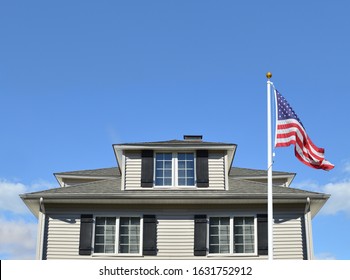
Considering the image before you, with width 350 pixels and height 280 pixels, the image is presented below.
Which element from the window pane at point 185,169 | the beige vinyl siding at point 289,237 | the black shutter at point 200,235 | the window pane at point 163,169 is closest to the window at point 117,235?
the window pane at point 163,169

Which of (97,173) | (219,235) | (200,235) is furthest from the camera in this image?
(97,173)

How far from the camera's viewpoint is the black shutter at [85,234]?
20.0 m

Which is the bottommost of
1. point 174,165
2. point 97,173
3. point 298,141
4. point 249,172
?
point 298,141

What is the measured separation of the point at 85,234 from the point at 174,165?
4263mm

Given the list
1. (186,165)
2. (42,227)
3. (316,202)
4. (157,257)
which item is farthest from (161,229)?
(316,202)

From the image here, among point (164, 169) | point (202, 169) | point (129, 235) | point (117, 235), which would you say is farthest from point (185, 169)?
point (117, 235)

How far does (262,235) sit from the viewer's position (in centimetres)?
2009

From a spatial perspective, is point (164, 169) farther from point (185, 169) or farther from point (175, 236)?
point (175, 236)

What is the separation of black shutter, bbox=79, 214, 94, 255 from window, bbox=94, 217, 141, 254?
243mm

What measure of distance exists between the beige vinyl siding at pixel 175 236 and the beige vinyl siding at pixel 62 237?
3027 mm

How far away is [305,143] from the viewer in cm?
1461
